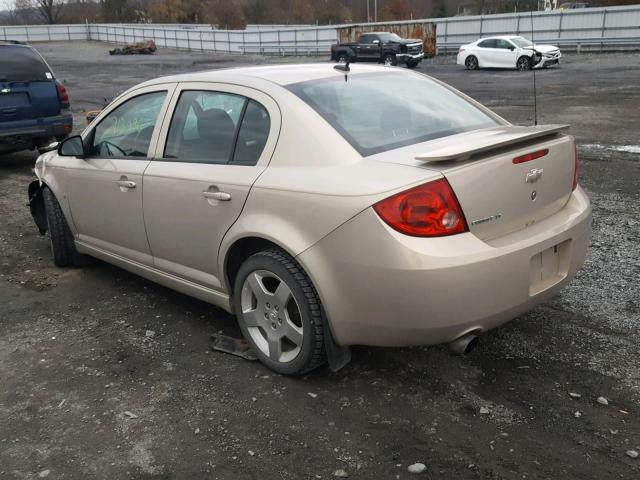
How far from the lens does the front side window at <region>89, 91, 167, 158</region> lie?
165 inches

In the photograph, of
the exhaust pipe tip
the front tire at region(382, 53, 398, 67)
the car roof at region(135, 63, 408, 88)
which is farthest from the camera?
the front tire at region(382, 53, 398, 67)

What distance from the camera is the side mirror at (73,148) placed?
4.64 m

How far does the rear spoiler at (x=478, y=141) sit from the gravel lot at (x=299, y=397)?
4.03ft

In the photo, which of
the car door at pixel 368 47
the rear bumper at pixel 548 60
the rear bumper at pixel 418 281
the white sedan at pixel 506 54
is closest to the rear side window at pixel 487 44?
the white sedan at pixel 506 54

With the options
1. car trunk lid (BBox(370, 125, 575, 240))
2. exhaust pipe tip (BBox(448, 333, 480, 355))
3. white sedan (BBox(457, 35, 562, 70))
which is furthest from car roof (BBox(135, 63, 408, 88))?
white sedan (BBox(457, 35, 562, 70))

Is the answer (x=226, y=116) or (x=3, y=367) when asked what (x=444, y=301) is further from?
(x=3, y=367)

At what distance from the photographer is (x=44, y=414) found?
323cm

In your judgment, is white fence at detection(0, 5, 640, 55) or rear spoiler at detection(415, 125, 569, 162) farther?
white fence at detection(0, 5, 640, 55)

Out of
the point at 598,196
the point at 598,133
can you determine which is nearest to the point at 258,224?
the point at 598,196

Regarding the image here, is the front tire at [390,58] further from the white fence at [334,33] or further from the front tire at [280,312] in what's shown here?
the front tire at [280,312]

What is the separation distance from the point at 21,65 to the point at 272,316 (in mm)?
7661

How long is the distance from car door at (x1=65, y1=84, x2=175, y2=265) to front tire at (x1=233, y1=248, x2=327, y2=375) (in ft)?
3.42

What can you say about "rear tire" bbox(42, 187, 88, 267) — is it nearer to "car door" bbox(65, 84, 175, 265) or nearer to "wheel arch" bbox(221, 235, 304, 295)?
"car door" bbox(65, 84, 175, 265)

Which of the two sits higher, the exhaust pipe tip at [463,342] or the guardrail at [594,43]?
the guardrail at [594,43]
